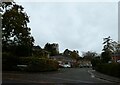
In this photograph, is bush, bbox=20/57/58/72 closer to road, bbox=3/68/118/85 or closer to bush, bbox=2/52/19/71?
bush, bbox=2/52/19/71

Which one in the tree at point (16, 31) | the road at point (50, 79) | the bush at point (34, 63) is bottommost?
the road at point (50, 79)

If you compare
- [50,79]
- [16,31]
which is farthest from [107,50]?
[50,79]

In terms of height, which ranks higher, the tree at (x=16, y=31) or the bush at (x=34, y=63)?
the tree at (x=16, y=31)

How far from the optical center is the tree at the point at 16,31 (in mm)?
45719

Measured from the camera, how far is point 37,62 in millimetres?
42625

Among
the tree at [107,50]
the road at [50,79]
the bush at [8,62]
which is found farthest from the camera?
the tree at [107,50]

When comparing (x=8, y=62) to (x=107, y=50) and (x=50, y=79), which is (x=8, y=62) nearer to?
(x=50, y=79)

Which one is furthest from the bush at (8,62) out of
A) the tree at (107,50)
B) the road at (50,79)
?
the tree at (107,50)

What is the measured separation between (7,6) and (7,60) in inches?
386

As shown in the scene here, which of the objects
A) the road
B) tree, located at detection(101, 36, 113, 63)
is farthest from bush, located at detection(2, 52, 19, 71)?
tree, located at detection(101, 36, 113, 63)

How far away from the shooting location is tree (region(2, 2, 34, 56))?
45719 millimetres

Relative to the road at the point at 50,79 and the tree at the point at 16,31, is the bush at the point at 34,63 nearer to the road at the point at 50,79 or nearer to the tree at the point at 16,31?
the tree at the point at 16,31

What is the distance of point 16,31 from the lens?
152ft

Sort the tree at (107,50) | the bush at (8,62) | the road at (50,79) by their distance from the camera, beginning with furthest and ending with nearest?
the tree at (107,50) < the bush at (8,62) < the road at (50,79)
